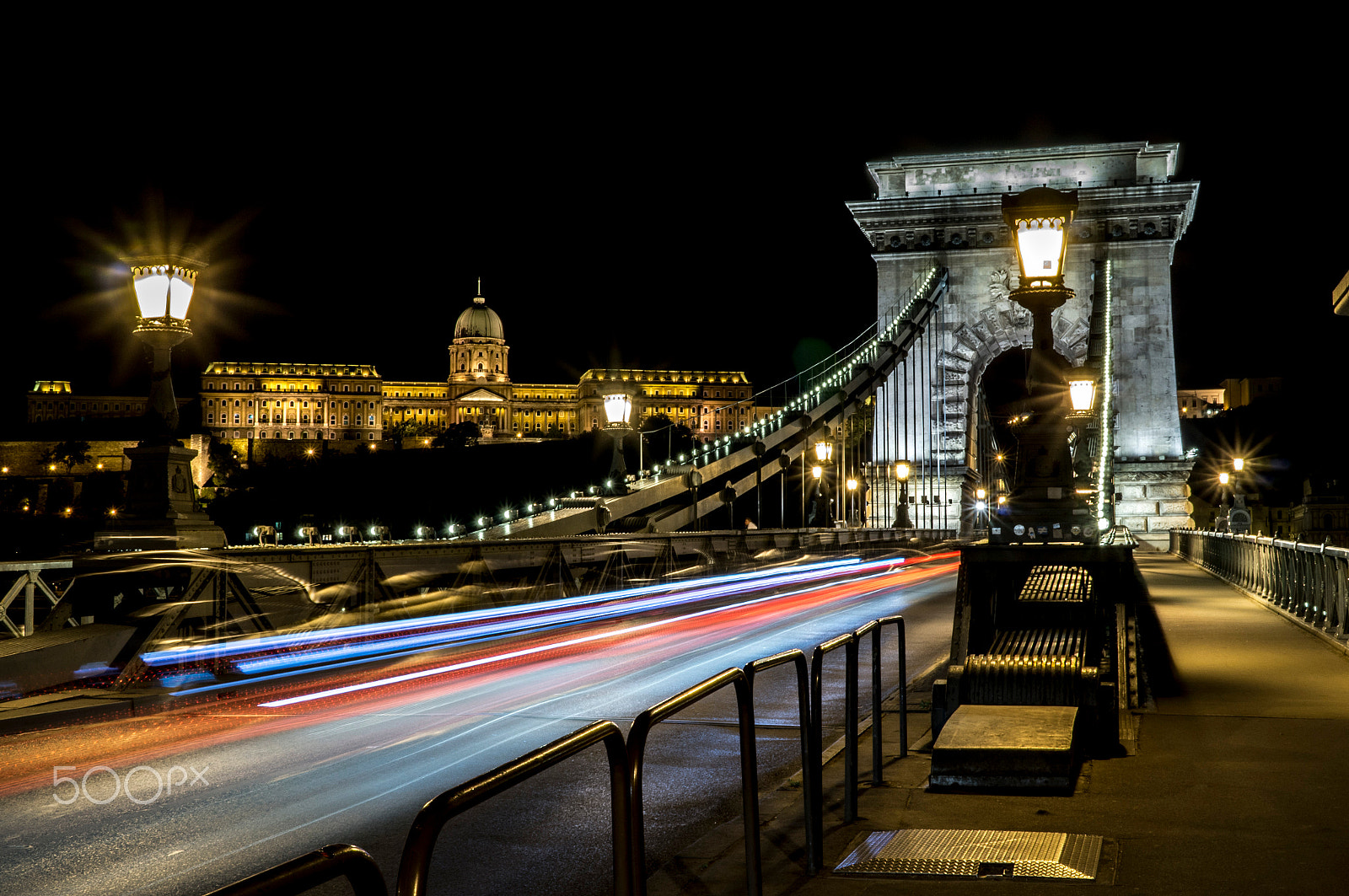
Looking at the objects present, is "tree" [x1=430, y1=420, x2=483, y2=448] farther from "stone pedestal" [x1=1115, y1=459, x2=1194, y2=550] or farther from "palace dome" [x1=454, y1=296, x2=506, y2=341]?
"stone pedestal" [x1=1115, y1=459, x2=1194, y2=550]

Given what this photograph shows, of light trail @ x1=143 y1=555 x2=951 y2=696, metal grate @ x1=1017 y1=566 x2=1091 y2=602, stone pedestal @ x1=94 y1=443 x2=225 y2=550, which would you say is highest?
stone pedestal @ x1=94 y1=443 x2=225 y2=550

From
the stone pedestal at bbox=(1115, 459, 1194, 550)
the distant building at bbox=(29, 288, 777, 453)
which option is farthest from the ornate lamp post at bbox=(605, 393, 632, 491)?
the distant building at bbox=(29, 288, 777, 453)

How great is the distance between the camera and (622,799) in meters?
3.54

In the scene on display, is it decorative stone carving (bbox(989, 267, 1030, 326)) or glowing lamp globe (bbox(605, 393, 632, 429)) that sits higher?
decorative stone carving (bbox(989, 267, 1030, 326))

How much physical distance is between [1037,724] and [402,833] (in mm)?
3301

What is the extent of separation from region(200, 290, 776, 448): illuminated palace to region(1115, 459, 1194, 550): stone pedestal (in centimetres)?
13057

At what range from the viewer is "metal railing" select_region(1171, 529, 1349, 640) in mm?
12945

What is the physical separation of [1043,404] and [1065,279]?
44.2 m

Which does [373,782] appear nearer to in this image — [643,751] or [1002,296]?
[643,751]

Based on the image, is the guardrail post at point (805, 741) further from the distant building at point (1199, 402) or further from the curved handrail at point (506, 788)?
the distant building at point (1199, 402)

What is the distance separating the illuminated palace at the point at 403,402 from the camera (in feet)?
603

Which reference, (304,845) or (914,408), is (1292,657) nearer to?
(304,845)

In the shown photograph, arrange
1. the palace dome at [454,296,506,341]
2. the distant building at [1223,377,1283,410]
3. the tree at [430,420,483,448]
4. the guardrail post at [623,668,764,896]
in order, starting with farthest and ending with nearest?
the palace dome at [454,296,506,341], the tree at [430,420,483,448], the distant building at [1223,377,1283,410], the guardrail post at [623,668,764,896]

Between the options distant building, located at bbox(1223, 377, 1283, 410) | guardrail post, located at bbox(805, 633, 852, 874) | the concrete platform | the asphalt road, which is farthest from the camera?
distant building, located at bbox(1223, 377, 1283, 410)
